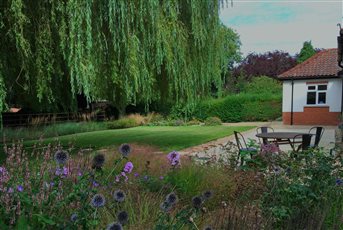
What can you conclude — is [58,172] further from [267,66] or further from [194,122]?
[267,66]

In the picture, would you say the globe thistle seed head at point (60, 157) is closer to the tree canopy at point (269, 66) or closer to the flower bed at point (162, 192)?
the flower bed at point (162, 192)

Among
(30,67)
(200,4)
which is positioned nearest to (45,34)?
(30,67)

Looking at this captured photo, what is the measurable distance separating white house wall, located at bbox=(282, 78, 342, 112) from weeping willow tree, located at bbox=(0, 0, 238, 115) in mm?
18262

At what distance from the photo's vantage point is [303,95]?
78.2 feet

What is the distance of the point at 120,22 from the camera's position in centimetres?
587

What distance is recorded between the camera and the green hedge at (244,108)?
88.6 ft

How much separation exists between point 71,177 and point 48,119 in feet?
62.1

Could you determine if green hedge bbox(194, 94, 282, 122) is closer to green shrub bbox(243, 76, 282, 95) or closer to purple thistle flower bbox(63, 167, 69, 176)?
green shrub bbox(243, 76, 282, 95)

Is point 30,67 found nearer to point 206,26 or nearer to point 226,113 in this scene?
point 206,26

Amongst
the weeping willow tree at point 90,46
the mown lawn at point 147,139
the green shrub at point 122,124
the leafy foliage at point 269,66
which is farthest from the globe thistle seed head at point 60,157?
the leafy foliage at point 269,66

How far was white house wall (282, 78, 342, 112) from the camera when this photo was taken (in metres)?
22.8

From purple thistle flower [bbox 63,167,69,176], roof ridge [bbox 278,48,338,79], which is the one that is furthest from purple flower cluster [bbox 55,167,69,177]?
roof ridge [bbox 278,48,338,79]

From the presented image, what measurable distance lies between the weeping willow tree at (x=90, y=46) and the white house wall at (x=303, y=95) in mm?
18262

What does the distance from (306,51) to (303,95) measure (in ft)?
70.3
